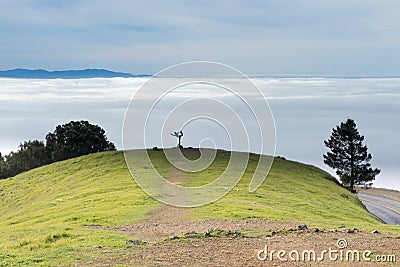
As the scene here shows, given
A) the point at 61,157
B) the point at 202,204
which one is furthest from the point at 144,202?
the point at 61,157

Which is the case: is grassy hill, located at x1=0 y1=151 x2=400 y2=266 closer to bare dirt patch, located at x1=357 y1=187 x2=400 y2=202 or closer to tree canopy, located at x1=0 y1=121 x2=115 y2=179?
bare dirt patch, located at x1=357 y1=187 x2=400 y2=202

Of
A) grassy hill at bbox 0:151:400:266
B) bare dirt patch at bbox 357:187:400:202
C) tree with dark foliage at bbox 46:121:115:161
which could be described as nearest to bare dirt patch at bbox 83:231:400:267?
grassy hill at bbox 0:151:400:266

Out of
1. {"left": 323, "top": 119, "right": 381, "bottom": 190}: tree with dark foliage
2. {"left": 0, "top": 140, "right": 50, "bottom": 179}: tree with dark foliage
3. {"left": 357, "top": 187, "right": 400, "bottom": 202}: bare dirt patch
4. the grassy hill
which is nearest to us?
the grassy hill

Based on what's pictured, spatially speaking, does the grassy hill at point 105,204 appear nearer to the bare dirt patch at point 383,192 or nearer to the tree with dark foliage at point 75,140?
the bare dirt patch at point 383,192

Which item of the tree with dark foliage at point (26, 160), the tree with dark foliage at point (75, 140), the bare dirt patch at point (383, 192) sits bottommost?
the bare dirt patch at point (383, 192)

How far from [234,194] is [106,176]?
17500 mm

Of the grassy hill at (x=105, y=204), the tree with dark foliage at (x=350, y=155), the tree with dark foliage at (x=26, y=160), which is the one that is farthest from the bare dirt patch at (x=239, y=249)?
the tree with dark foliage at (x=26, y=160)

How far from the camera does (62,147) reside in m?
93.2

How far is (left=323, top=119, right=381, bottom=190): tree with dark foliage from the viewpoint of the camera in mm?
78375

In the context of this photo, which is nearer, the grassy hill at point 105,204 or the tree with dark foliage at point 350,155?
the grassy hill at point 105,204

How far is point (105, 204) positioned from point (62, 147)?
58.7m

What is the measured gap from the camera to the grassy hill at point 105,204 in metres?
22.2

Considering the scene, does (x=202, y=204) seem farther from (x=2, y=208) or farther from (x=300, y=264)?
(x=2, y=208)

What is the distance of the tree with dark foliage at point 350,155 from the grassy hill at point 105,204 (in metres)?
10.2
